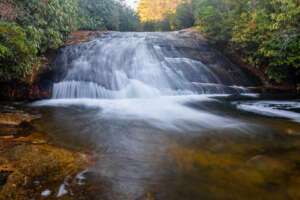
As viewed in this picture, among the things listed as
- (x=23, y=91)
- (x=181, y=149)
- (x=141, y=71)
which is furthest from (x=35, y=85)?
(x=181, y=149)

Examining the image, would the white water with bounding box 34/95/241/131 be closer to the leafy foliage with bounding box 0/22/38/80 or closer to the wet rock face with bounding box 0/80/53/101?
the wet rock face with bounding box 0/80/53/101

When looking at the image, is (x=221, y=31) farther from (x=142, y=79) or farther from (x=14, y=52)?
(x=14, y=52)

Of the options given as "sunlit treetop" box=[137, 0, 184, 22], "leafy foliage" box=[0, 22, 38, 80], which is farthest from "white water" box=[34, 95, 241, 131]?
"sunlit treetop" box=[137, 0, 184, 22]

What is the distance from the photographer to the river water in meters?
3.39

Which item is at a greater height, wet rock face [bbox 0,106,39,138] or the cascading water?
the cascading water

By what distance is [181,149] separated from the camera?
14.8 feet

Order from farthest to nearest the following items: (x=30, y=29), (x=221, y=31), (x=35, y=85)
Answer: (x=221, y=31), (x=35, y=85), (x=30, y=29)

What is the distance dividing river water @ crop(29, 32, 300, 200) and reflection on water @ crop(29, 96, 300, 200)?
1 cm

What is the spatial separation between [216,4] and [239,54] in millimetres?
3557

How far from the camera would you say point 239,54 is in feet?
41.2

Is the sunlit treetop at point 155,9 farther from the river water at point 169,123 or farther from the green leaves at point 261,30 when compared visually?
the river water at point 169,123

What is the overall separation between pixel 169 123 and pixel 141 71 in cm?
481

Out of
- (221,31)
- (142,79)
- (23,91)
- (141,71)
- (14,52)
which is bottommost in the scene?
(23,91)

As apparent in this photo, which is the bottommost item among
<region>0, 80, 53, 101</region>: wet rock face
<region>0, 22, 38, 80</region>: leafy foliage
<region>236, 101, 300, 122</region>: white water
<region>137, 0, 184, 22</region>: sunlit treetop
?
<region>236, 101, 300, 122</region>: white water
